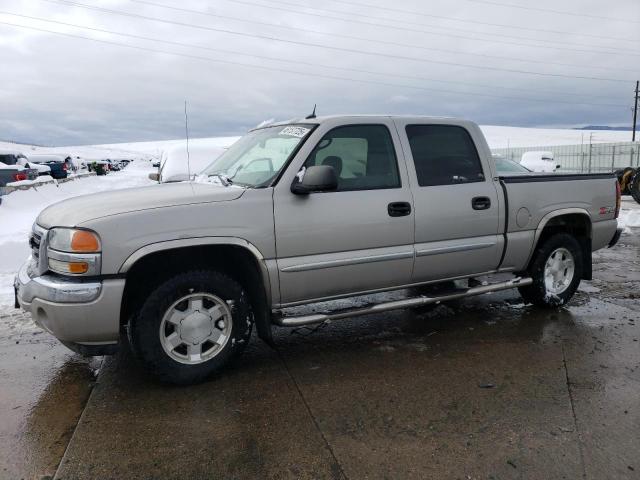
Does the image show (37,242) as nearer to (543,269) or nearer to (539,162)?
(543,269)

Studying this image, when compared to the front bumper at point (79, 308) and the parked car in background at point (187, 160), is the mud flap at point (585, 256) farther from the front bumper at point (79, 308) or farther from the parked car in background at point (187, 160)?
the parked car in background at point (187, 160)

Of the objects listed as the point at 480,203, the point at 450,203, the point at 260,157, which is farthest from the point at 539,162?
the point at 260,157

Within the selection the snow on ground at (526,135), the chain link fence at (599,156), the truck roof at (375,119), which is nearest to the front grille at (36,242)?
the truck roof at (375,119)

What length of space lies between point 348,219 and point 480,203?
139 cm

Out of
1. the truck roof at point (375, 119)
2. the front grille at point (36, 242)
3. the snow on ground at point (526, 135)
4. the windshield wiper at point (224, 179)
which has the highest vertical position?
the snow on ground at point (526, 135)

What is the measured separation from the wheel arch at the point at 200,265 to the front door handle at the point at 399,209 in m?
1.12

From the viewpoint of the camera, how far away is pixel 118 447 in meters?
2.92

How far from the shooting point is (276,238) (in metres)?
3.72

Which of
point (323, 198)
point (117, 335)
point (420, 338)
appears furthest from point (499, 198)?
point (117, 335)

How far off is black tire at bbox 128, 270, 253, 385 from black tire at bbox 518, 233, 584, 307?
9.98 ft

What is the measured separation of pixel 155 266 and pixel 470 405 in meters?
2.31

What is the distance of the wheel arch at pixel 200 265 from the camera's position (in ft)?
11.3

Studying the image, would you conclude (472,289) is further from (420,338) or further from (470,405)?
(470,405)

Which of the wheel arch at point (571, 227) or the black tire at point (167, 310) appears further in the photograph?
the wheel arch at point (571, 227)
